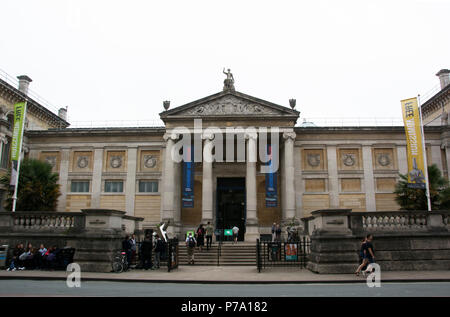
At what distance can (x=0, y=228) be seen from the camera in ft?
60.5

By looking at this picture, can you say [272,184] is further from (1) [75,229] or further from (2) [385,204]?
(1) [75,229]

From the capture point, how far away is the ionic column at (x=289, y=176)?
95.9ft

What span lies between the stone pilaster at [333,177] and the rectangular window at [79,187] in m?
21.9

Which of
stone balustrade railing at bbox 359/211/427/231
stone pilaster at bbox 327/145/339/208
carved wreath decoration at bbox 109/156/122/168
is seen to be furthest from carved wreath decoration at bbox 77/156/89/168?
stone balustrade railing at bbox 359/211/427/231

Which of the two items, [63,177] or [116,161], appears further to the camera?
[116,161]

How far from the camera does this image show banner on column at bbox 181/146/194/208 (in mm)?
29125

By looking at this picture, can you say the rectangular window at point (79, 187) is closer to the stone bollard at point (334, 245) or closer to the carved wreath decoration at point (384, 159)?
the stone bollard at point (334, 245)

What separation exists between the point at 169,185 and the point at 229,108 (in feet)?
26.3

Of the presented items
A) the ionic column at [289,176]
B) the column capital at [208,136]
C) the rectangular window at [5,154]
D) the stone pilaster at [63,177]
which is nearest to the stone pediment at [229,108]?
the column capital at [208,136]

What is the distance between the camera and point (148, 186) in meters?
33.3

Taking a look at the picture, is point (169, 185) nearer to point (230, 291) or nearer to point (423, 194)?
point (423, 194)

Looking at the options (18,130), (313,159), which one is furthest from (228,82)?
(18,130)

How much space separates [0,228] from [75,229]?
4.40 metres
